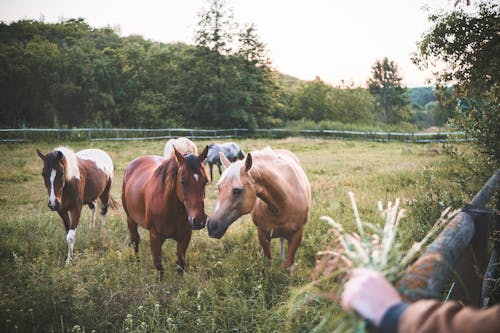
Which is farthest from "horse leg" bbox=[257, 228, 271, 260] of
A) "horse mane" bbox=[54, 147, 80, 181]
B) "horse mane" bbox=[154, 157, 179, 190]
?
"horse mane" bbox=[54, 147, 80, 181]

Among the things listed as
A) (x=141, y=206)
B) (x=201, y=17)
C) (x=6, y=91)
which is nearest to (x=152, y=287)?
(x=141, y=206)

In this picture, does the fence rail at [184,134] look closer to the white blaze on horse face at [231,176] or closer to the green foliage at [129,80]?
the green foliage at [129,80]

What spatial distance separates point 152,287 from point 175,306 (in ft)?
2.05

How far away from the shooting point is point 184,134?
2906 centimetres

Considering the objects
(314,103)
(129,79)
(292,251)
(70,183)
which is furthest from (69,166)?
(314,103)

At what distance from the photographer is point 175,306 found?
312 cm

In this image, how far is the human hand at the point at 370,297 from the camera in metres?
0.82

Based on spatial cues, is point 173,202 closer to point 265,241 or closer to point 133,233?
point 265,241

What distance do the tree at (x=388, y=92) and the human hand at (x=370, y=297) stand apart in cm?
6587

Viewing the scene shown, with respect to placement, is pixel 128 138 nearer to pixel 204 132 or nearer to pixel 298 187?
pixel 204 132

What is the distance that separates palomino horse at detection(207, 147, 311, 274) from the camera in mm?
3361

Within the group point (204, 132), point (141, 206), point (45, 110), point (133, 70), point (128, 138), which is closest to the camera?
point (141, 206)

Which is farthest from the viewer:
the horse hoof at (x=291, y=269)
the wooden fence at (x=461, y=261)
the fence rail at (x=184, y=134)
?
the fence rail at (x=184, y=134)

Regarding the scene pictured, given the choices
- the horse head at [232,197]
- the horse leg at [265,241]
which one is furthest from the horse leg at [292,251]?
the horse head at [232,197]
